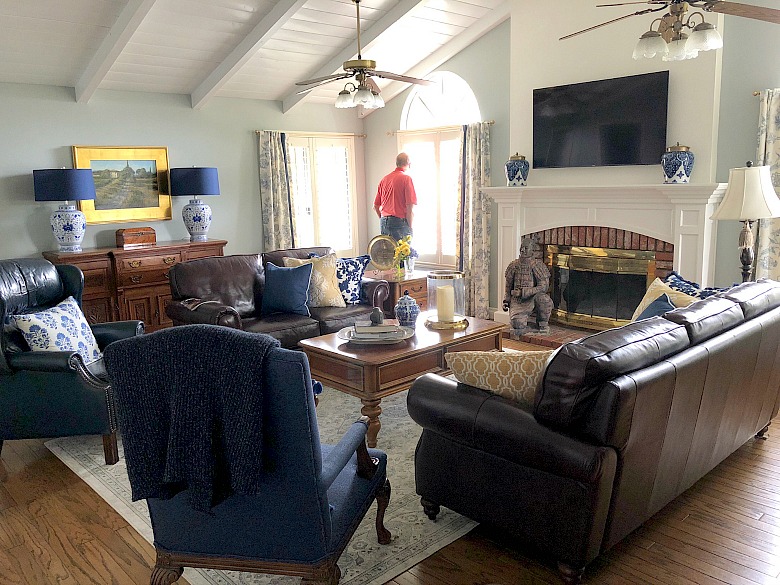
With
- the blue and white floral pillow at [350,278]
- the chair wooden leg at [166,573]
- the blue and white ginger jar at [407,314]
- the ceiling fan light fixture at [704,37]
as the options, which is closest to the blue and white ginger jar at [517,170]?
the blue and white floral pillow at [350,278]

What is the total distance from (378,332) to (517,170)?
2.97 meters

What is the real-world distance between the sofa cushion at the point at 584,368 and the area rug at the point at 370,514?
0.87m

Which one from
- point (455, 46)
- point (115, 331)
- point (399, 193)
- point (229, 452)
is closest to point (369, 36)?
point (455, 46)

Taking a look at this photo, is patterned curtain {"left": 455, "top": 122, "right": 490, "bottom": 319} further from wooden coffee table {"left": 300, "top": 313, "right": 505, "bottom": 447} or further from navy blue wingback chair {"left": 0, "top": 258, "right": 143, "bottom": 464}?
navy blue wingback chair {"left": 0, "top": 258, "right": 143, "bottom": 464}

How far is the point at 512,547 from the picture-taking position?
263 centimetres

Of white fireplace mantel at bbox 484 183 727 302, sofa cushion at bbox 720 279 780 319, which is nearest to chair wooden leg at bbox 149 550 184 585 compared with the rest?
sofa cushion at bbox 720 279 780 319

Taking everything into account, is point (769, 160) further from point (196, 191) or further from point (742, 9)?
point (196, 191)

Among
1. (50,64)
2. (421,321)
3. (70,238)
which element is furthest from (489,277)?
(50,64)

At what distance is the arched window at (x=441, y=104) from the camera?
23.3 ft

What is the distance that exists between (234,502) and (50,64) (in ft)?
16.6

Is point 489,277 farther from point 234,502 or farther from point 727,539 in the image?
point 234,502

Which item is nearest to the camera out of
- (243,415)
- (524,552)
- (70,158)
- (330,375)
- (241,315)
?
(243,415)

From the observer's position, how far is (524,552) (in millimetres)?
2592

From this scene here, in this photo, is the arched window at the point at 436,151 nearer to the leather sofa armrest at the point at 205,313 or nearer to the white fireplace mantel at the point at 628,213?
the white fireplace mantel at the point at 628,213
